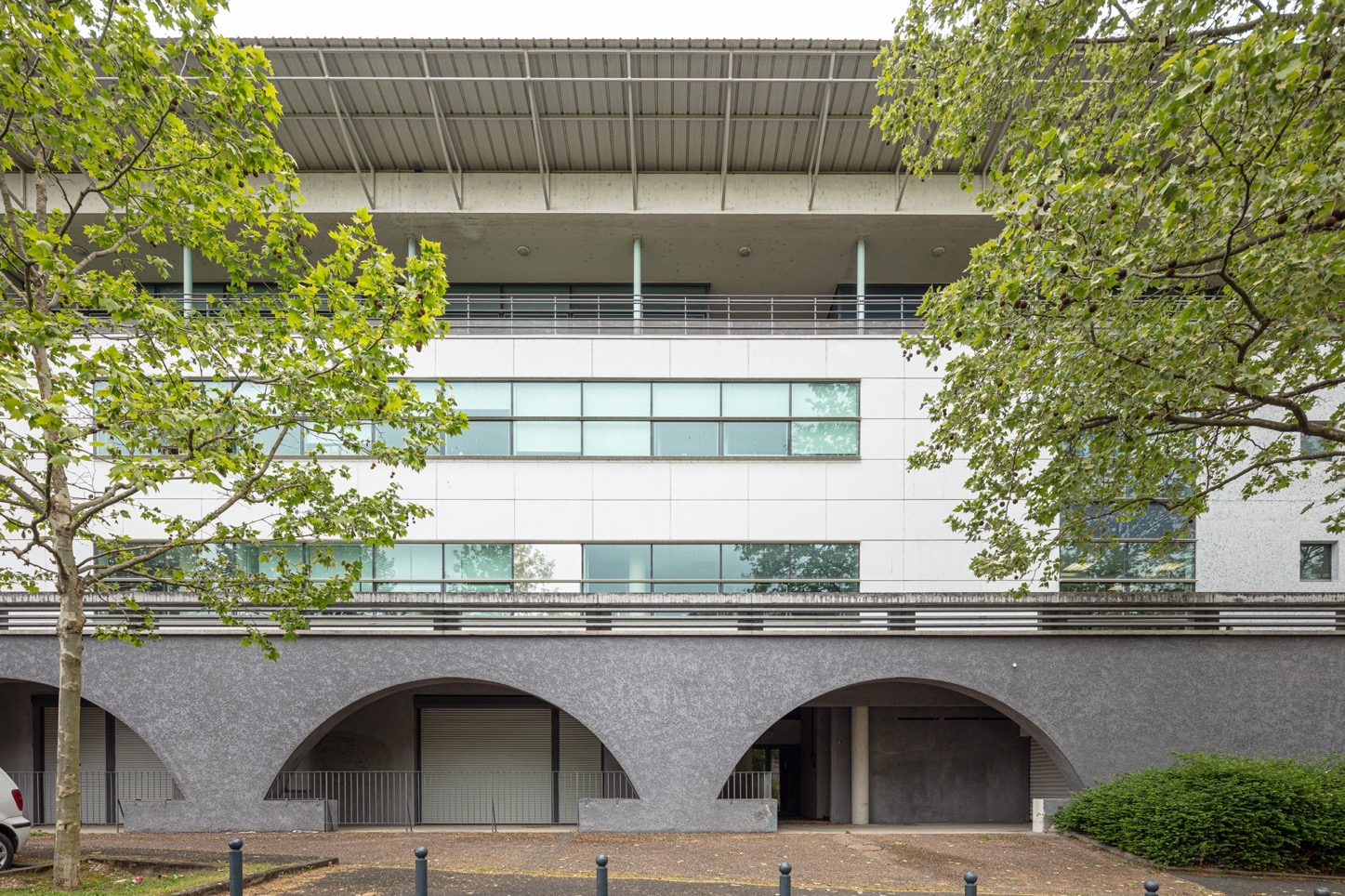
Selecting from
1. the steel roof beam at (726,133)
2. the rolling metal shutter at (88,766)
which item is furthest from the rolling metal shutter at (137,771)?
the steel roof beam at (726,133)

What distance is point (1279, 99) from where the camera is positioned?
6.43 m

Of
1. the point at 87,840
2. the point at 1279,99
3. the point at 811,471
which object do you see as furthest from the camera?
the point at 811,471

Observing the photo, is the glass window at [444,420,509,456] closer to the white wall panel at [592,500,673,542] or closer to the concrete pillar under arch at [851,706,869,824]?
the white wall panel at [592,500,673,542]

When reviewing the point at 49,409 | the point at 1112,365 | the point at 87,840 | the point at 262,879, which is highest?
the point at 1112,365

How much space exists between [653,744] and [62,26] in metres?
12.6

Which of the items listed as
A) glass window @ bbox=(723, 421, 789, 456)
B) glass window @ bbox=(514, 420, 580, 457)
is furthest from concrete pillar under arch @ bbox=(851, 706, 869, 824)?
glass window @ bbox=(514, 420, 580, 457)

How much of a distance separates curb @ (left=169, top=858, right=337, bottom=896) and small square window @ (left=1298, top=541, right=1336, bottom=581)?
18.4 m

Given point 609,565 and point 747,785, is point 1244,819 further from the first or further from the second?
point 609,565

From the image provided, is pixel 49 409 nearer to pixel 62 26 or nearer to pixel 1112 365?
pixel 62 26

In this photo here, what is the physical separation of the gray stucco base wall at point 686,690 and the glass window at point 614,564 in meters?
1.79

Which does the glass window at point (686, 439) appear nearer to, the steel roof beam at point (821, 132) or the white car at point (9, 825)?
the steel roof beam at point (821, 132)

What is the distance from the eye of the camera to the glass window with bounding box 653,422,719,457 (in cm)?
1658

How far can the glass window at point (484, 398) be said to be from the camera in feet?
54.6

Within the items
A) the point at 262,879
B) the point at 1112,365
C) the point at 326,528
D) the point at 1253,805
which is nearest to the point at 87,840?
the point at 262,879
